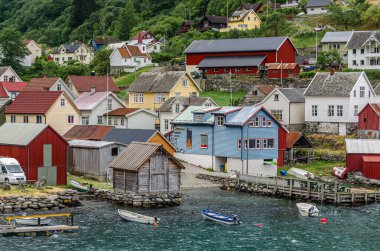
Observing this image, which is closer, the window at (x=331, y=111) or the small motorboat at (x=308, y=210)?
the small motorboat at (x=308, y=210)

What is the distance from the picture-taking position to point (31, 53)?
484ft

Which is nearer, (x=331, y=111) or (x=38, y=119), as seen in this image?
(x=38, y=119)

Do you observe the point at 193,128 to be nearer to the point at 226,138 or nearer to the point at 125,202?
the point at 226,138

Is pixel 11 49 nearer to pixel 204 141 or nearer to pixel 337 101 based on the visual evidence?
pixel 204 141

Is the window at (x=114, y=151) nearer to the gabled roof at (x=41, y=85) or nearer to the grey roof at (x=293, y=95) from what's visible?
the grey roof at (x=293, y=95)

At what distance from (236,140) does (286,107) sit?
15.7 metres

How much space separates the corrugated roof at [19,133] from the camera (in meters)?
60.6

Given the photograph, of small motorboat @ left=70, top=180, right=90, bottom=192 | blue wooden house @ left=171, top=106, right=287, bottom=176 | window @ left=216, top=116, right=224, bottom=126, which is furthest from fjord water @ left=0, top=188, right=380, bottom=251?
window @ left=216, top=116, right=224, bottom=126

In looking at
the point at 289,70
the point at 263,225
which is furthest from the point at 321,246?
the point at 289,70

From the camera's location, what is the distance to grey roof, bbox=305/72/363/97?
82562mm

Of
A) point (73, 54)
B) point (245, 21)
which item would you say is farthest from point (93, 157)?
point (245, 21)

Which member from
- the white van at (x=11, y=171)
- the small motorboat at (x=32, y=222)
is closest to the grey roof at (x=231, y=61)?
the white van at (x=11, y=171)

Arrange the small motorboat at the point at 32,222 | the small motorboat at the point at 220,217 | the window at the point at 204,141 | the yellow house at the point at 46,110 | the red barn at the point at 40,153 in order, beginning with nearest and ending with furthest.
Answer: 1. the small motorboat at the point at 32,222
2. the small motorboat at the point at 220,217
3. the red barn at the point at 40,153
4. the window at the point at 204,141
5. the yellow house at the point at 46,110

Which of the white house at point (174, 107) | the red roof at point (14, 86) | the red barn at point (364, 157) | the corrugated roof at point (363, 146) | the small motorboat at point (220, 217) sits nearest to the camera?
the small motorboat at point (220, 217)
